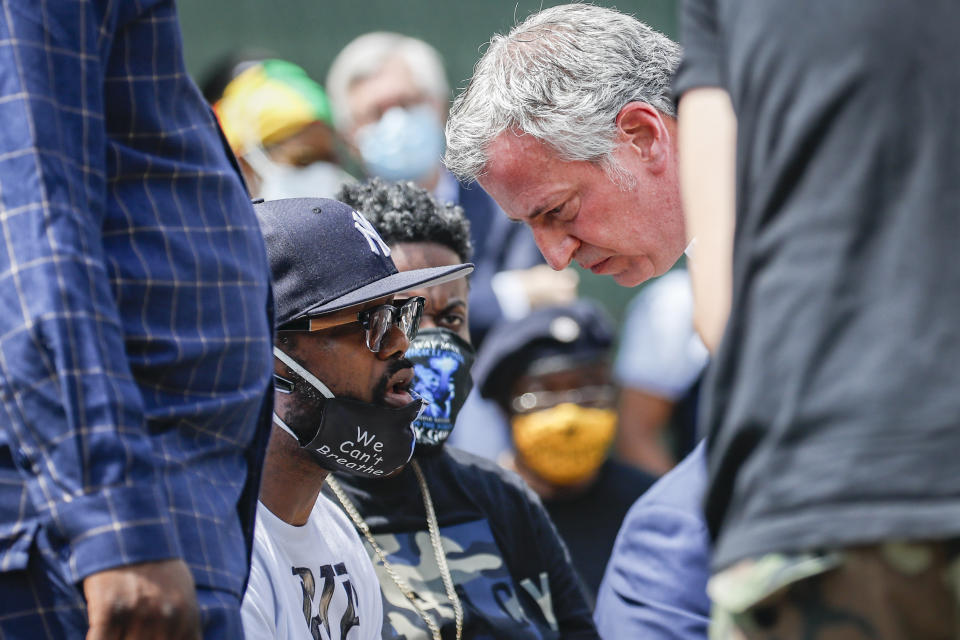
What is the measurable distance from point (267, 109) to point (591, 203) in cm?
236

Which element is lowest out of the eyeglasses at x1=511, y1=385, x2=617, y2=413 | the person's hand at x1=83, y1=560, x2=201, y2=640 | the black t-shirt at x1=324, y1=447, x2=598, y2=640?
the eyeglasses at x1=511, y1=385, x2=617, y2=413

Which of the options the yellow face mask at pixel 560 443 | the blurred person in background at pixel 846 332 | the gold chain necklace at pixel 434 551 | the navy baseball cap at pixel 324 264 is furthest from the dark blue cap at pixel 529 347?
the blurred person in background at pixel 846 332

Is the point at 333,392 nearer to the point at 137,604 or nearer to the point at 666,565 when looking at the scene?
the point at 666,565

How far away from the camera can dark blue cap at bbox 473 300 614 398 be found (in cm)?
453

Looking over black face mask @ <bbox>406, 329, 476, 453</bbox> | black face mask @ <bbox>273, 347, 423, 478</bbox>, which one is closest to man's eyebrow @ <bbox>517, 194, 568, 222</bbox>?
black face mask @ <bbox>273, 347, 423, 478</bbox>

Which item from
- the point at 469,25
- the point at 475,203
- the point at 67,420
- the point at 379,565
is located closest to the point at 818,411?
the point at 67,420

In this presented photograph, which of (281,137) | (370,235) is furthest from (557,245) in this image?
(281,137)

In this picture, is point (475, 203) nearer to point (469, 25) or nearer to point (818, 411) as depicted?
point (469, 25)

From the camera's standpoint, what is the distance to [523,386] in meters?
4.56

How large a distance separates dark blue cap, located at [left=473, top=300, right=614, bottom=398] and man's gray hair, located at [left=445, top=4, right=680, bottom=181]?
1716 mm

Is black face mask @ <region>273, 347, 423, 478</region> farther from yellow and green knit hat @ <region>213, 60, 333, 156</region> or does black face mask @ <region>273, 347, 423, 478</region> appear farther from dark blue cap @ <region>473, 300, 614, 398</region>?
yellow and green knit hat @ <region>213, 60, 333, 156</region>

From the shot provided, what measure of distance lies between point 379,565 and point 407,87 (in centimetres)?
274

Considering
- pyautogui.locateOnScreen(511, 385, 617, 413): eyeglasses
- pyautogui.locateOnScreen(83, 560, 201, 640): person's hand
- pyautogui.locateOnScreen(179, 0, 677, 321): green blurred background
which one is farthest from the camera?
pyautogui.locateOnScreen(179, 0, 677, 321): green blurred background

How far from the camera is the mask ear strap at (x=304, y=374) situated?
274 cm
